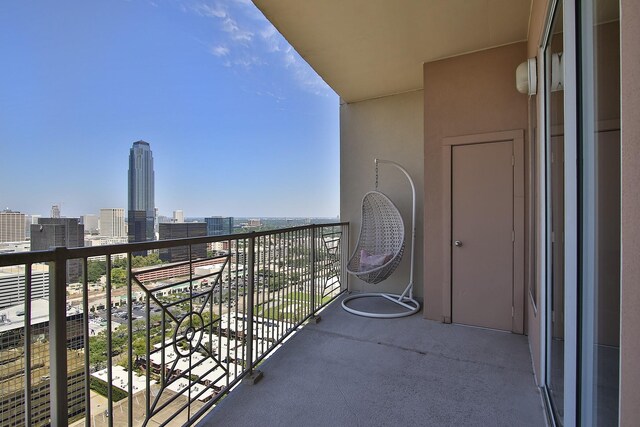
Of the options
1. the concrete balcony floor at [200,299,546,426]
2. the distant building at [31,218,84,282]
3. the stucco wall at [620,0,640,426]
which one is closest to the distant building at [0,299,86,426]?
the distant building at [31,218,84,282]

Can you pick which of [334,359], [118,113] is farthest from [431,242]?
[118,113]

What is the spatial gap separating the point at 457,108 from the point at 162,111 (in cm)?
1528

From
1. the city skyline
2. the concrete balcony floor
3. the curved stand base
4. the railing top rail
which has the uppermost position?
the city skyline

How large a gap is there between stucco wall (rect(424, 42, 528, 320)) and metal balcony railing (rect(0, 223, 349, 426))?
5.95 feet

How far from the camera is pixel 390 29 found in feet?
9.52

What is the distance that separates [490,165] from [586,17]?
2169 mm

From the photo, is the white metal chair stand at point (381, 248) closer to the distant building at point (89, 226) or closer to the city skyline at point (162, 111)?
the city skyline at point (162, 111)

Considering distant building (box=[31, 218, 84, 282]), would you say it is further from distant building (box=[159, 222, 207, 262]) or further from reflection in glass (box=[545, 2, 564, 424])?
reflection in glass (box=[545, 2, 564, 424])

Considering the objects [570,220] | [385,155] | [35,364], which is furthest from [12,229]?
[385,155]

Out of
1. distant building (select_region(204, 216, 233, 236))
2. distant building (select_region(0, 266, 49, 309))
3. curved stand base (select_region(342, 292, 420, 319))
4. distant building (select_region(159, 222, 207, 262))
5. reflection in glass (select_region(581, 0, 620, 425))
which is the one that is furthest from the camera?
curved stand base (select_region(342, 292, 420, 319))

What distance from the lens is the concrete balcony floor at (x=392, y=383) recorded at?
1.82 metres

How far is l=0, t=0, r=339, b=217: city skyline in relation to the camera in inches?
365

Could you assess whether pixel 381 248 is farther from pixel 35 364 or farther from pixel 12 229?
pixel 12 229

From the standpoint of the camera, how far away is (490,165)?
10.2 feet
